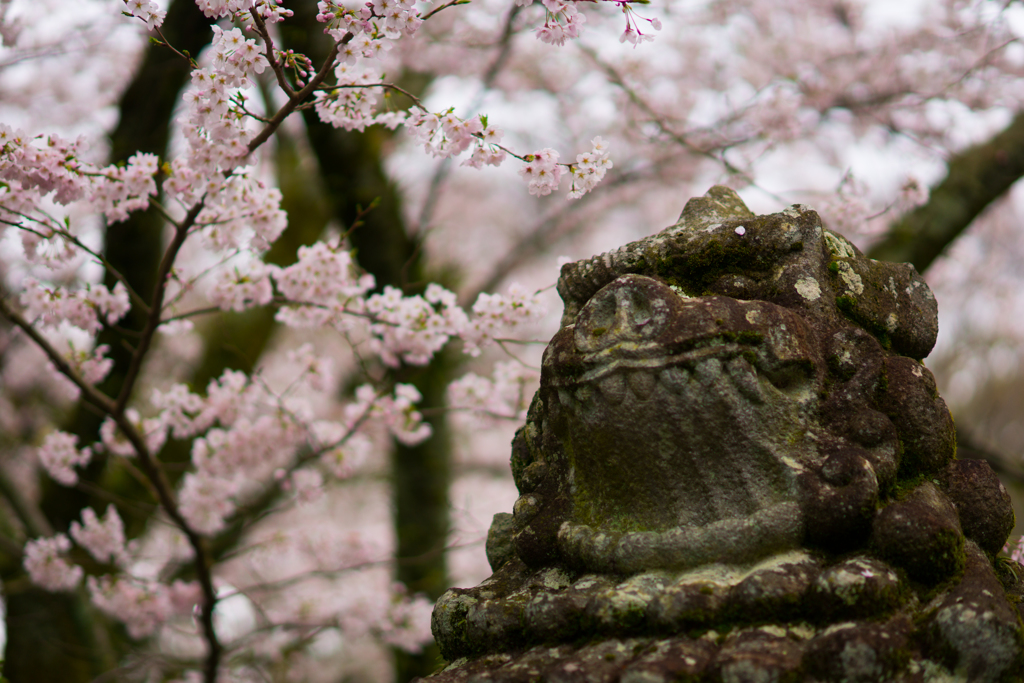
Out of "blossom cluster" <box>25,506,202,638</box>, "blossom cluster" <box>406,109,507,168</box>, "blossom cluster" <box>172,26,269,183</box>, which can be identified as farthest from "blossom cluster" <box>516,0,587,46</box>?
→ "blossom cluster" <box>25,506,202,638</box>

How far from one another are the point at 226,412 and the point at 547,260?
637cm

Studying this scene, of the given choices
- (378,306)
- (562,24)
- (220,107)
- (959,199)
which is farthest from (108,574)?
(959,199)

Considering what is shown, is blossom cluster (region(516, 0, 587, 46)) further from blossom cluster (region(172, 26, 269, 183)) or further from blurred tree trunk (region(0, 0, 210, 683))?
blurred tree trunk (region(0, 0, 210, 683))

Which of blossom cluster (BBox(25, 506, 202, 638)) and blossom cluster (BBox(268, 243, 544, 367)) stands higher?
blossom cluster (BBox(268, 243, 544, 367))

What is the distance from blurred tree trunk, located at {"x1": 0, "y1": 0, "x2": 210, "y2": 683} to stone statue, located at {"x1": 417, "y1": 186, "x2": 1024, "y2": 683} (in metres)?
4.17

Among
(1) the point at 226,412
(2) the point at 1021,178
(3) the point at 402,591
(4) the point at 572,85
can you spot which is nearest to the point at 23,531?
(1) the point at 226,412

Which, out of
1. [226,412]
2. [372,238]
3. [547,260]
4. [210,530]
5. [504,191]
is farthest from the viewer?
[504,191]

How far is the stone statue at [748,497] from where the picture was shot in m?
1.69

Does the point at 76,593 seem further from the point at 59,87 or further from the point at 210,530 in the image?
the point at 59,87

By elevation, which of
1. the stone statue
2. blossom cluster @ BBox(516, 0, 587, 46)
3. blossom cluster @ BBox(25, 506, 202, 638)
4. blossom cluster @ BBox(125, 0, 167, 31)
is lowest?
the stone statue

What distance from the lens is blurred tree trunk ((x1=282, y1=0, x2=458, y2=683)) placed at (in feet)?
20.0

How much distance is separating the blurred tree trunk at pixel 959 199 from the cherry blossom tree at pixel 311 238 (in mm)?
17

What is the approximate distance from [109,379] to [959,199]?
19.4ft

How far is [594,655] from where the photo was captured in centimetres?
178
